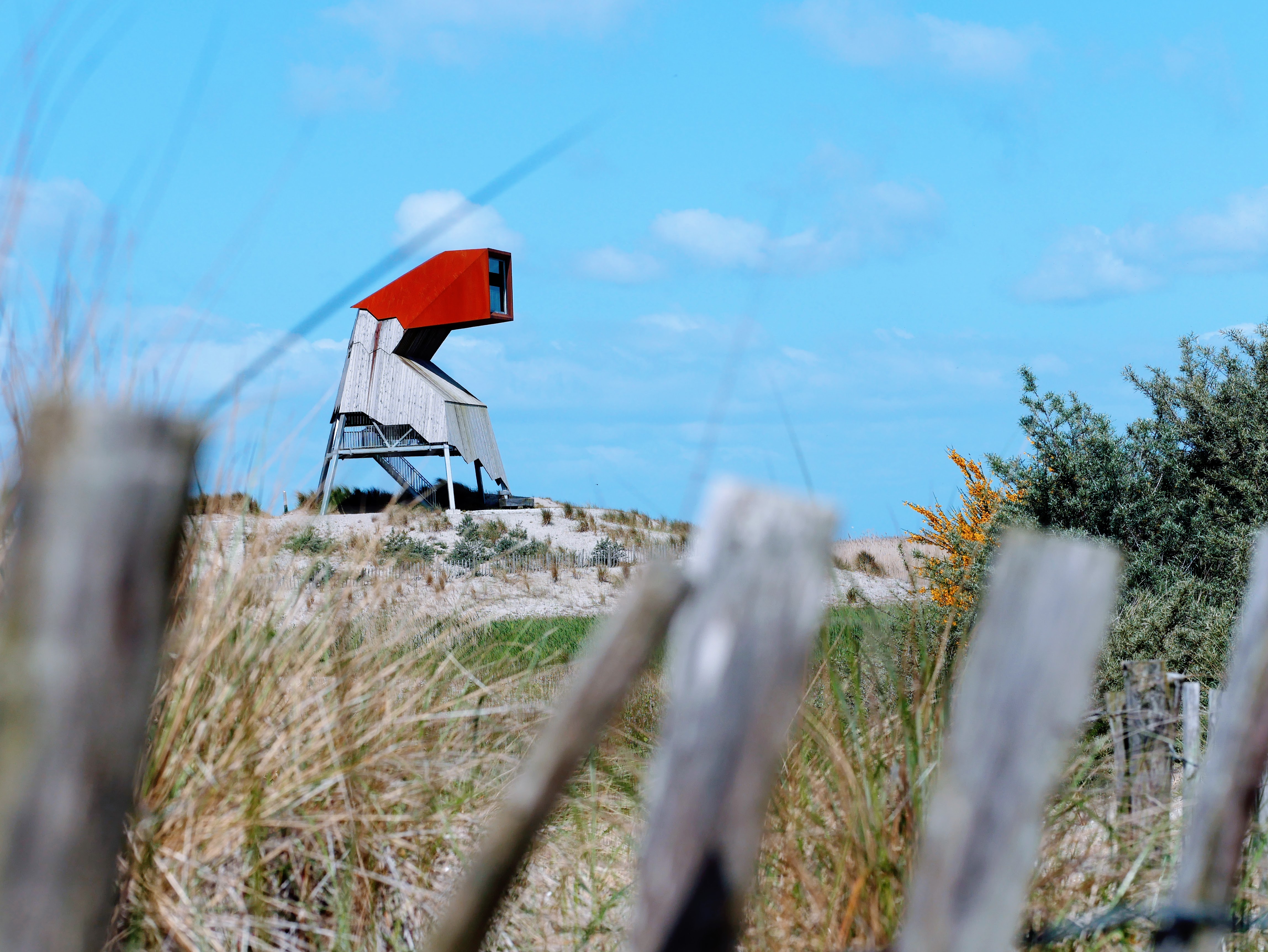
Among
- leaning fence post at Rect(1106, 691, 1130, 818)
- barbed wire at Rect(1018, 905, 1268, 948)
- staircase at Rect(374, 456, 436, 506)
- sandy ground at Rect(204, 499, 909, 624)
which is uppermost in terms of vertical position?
staircase at Rect(374, 456, 436, 506)

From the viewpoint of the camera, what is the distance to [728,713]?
3.75 ft

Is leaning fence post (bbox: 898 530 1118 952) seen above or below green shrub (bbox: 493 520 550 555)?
below

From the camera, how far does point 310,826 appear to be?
267 centimetres

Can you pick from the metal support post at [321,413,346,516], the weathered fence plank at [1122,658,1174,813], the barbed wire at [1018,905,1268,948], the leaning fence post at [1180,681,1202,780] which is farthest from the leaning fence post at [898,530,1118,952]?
the metal support post at [321,413,346,516]

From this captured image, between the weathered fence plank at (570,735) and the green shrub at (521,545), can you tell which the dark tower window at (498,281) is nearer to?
the green shrub at (521,545)

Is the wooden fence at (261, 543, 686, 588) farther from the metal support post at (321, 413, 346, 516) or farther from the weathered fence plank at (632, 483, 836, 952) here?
the metal support post at (321, 413, 346, 516)

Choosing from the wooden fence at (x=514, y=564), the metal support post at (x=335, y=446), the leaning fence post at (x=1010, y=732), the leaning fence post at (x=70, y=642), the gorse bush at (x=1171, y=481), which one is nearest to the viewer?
the leaning fence post at (x=70, y=642)

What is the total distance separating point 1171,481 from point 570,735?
9.03 meters

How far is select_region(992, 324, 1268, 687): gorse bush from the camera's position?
27.1ft

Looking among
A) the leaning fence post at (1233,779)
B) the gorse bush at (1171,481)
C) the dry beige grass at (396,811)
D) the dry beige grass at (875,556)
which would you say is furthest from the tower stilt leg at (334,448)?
the leaning fence post at (1233,779)

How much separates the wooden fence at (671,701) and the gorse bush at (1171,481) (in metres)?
7.25

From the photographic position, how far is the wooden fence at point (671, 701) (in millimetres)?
1021

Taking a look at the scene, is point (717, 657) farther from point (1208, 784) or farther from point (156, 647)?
point (1208, 784)

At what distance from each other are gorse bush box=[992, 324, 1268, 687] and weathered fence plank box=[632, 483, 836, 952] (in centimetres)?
749
